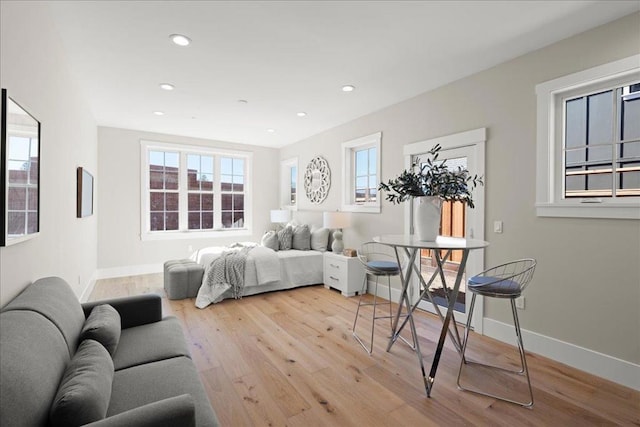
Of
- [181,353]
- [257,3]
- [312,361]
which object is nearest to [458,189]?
[312,361]

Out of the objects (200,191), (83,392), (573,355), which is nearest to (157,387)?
(83,392)

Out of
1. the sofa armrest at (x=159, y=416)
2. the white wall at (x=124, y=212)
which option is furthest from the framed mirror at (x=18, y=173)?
the white wall at (x=124, y=212)

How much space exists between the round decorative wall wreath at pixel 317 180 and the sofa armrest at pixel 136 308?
3801 millimetres

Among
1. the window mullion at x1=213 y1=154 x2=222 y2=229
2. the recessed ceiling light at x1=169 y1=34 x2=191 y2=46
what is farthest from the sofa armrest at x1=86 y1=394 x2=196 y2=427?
the window mullion at x1=213 y1=154 x2=222 y2=229

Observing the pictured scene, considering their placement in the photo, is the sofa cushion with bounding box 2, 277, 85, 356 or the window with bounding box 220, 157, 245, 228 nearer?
the sofa cushion with bounding box 2, 277, 85, 356

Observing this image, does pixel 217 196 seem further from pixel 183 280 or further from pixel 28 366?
pixel 28 366

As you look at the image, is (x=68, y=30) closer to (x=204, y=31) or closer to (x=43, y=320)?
(x=204, y=31)

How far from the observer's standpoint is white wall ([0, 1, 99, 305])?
1.65 meters

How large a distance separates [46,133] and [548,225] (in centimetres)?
405

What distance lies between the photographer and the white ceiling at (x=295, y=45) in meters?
2.31

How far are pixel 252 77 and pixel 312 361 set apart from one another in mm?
2946

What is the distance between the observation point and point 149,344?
193 cm

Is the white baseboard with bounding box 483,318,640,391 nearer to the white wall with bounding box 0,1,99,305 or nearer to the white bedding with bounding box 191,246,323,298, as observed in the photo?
the white bedding with bounding box 191,246,323,298

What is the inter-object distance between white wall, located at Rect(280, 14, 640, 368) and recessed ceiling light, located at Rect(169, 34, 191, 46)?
2.70m
